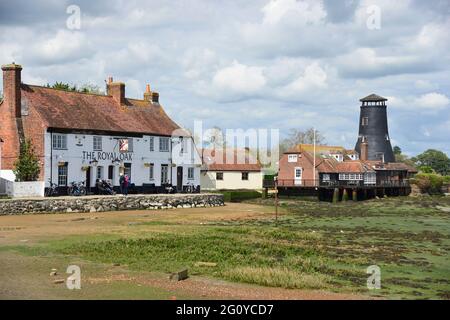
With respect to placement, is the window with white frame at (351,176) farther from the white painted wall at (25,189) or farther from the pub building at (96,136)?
the white painted wall at (25,189)

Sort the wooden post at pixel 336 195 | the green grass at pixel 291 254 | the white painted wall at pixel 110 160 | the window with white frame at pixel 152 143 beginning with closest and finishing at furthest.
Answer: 1. the green grass at pixel 291 254
2. the white painted wall at pixel 110 160
3. the window with white frame at pixel 152 143
4. the wooden post at pixel 336 195

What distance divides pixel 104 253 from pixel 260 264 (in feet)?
18.6

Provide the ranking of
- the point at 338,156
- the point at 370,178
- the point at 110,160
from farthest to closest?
the point at 338,156, the point at 370,178, the point at 110,160

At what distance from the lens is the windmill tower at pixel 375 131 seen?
101238 millimetres

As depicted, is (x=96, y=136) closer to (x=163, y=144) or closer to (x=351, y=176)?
(x=163, y=144)

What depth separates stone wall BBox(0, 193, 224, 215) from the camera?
1630 inches

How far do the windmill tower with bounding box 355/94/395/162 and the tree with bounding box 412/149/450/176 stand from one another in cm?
7099

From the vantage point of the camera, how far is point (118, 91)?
196ft

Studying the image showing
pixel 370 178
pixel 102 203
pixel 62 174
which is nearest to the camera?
pixel 102 203

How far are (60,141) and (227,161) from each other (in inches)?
1526

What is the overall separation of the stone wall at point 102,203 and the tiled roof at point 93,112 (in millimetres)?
7580

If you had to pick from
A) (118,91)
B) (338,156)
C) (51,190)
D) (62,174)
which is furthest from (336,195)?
(51,190)

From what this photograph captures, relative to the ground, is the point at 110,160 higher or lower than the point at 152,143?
lower

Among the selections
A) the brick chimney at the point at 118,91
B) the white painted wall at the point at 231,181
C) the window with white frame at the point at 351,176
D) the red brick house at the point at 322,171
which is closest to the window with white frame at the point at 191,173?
the brick chimney at the point at 118,91
